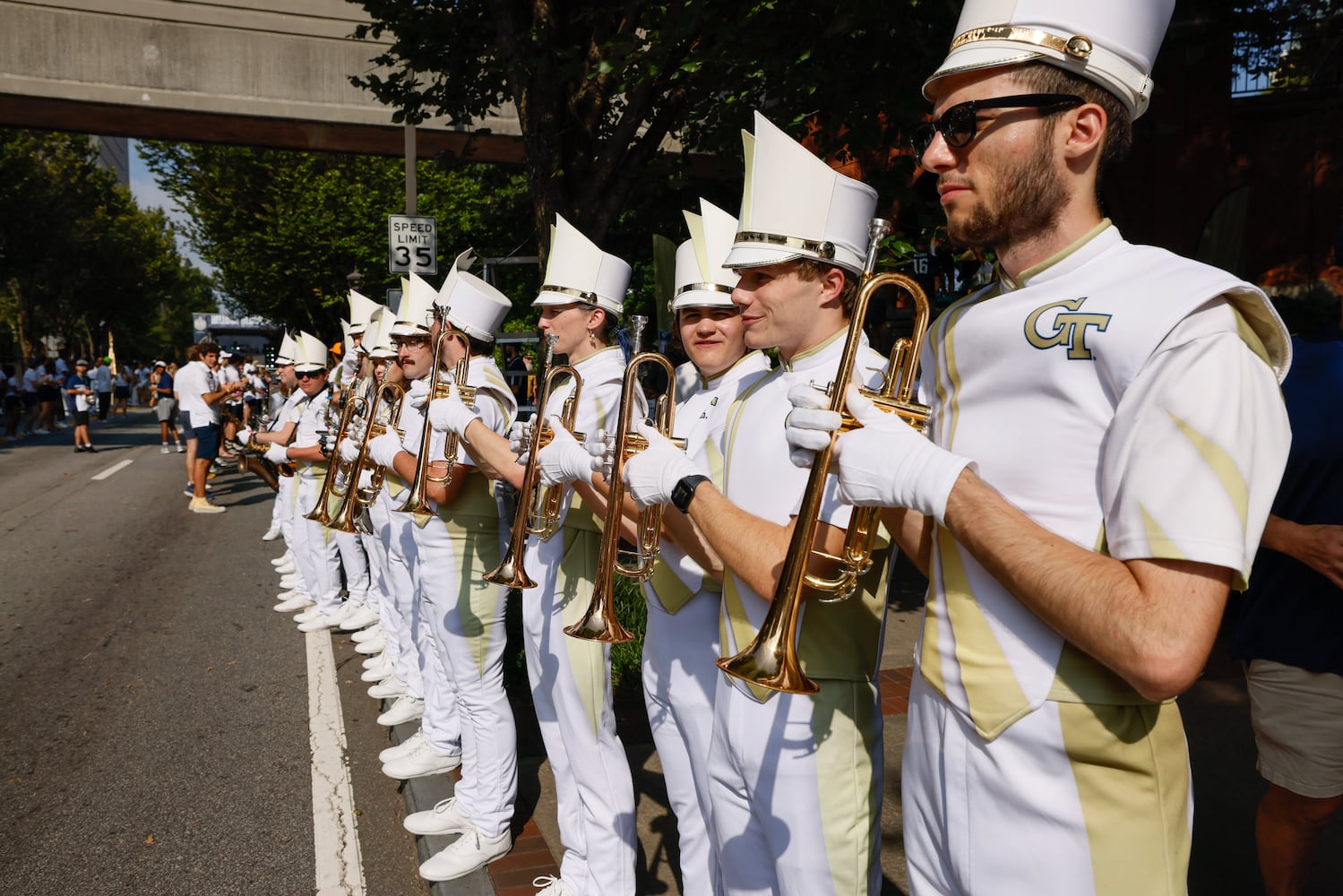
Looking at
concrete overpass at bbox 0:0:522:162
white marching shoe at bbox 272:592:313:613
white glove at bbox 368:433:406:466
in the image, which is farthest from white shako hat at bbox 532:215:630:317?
concrete overpass at bbox 0:0:522:162

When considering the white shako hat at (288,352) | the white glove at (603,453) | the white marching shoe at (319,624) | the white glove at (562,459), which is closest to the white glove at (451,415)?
the white glove at (562,459)

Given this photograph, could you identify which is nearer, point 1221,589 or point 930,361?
point 1221,589

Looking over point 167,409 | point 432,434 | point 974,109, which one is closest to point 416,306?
point 432,434

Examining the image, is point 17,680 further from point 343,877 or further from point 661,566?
point 661,566

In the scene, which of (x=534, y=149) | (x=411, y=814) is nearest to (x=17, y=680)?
(x=411, y=814)

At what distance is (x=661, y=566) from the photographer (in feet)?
10.3

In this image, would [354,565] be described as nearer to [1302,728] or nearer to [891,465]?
[1302,728]

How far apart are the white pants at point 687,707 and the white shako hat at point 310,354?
7.19 m

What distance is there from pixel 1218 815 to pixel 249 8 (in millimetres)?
15582

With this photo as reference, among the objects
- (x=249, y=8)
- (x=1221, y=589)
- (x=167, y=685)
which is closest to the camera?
(x=1221, y=589)

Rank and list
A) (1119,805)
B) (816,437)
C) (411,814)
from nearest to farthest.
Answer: (1119,805) < (816,437) < (411,814)

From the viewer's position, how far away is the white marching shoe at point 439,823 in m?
4.43

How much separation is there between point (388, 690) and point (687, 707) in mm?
4132

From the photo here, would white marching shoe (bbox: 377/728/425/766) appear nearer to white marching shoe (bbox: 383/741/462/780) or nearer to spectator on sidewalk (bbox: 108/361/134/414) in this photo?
white marching shoe (bbox: 383/741/462/780)
